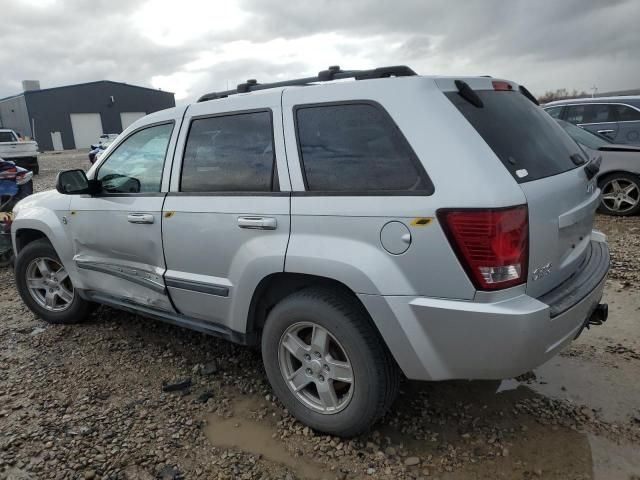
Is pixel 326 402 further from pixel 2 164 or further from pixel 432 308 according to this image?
pixel 2 164

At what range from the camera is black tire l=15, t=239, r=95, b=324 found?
13.9 ft

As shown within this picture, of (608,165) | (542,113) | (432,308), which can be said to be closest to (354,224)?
(432,308)

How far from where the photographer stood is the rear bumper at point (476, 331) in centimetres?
211

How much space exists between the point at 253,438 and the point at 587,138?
7206 millimetres

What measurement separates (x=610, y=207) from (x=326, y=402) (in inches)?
258

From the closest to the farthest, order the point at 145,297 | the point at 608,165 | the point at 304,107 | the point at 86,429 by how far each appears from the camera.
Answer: the point at 304,107, the point at 86,429, the point at 145,297, the point at 608,165

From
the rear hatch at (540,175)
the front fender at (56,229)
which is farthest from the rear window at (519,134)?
the front fender at (56,229)

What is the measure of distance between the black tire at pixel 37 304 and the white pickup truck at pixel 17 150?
16.3m

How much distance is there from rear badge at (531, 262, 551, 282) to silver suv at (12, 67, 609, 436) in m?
0.01

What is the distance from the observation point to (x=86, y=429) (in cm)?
289

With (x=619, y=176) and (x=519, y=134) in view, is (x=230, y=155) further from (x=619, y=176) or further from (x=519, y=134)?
(x=619, y=176)

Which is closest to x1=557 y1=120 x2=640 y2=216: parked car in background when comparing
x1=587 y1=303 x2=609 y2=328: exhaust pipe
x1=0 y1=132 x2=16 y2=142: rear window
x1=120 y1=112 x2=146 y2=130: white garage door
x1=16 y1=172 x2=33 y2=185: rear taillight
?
x1=587 y1=303 x2=609 y2=328: exhaust pipe

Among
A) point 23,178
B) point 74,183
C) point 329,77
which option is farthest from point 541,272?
point 23,178

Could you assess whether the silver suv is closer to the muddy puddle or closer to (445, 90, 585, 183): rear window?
(445, 90, 585, 183): rear window
